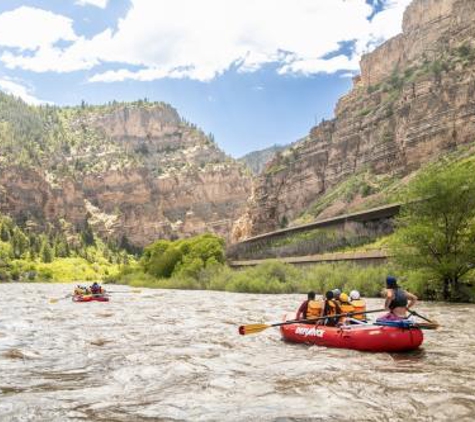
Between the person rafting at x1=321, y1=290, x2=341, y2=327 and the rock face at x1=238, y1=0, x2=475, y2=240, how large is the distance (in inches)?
3419

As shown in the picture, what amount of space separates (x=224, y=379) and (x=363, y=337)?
5.71m

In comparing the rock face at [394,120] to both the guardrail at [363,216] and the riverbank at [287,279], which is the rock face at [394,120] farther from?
the riverbank at [287,279]

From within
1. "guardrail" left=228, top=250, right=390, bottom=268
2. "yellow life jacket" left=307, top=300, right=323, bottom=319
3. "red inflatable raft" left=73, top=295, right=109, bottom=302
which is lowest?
"red inflatable raft" left=73, top=295, right=109, bottom=302

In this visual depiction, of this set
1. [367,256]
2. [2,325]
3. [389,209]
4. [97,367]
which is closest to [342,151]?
[389,209]

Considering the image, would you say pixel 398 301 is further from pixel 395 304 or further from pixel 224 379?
pixel 224 379

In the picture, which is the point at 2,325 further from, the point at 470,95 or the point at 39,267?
the point at 39,267

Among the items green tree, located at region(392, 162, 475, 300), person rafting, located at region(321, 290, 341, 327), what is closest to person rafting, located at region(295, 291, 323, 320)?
person rafting, located at region(321, 290, 341, 327)

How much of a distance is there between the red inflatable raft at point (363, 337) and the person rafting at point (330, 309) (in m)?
0.61

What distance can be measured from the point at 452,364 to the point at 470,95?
94913 millimetres

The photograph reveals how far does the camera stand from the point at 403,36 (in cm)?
17725

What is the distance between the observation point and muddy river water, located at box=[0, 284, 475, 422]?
11234 mm

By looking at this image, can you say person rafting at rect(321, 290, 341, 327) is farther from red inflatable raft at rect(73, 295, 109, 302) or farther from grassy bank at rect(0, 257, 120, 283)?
grassy bank at rect(0, 257, 120, 283)

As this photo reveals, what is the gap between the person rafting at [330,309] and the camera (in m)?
20.9

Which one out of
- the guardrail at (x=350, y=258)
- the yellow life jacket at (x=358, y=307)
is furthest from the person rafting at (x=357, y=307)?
the guardrail at (x=350, y=258)
